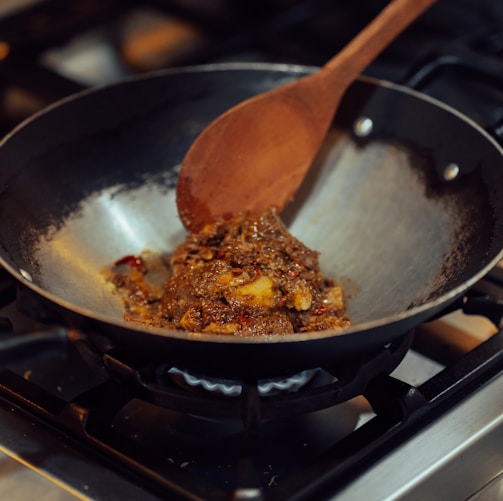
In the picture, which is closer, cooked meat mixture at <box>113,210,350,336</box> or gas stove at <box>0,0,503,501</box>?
gas stove at <box>0,0,503,501</box>

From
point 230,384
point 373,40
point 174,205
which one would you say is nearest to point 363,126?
point 373,40

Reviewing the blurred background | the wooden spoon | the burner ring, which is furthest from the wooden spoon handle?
the burner ring

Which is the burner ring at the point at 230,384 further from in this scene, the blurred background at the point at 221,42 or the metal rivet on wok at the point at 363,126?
the blurred background at the point at 221,42

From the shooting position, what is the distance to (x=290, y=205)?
123 centimetres

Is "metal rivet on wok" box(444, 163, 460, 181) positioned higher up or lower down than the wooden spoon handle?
lower down

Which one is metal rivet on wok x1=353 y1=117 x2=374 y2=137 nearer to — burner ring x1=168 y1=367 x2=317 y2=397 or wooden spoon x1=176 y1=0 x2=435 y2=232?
wooden spoon x1=176 y1=0 x2=435 y2=232

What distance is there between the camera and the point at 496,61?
4.56 feet

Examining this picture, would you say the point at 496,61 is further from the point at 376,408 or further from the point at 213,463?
the point at 213,463

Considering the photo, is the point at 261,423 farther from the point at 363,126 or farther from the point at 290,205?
the point at 363,126

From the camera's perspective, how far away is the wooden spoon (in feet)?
3.65

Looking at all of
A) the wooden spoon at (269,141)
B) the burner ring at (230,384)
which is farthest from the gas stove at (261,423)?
the wooden spoon at (269,141)

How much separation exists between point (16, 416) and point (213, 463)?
0.24 m

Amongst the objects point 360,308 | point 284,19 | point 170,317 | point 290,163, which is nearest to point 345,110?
point 290,163

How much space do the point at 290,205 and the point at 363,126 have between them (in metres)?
0.18
